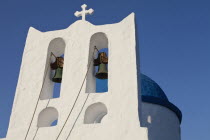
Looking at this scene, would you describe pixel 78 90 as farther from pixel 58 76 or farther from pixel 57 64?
pixel 57 64

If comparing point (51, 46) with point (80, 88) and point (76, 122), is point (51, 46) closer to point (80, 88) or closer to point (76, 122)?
point (80, 88)

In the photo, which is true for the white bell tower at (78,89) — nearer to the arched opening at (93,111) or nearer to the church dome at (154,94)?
the arched opening at (93,111)

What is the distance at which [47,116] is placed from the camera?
6715mm

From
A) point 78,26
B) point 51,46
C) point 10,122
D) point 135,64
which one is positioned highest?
point 78,26

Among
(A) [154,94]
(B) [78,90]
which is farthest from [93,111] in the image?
(A) [154,94]

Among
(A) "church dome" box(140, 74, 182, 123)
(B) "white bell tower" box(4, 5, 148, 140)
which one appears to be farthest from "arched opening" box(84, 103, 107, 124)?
(A) "church dome" box(140, 74, 182, 123)

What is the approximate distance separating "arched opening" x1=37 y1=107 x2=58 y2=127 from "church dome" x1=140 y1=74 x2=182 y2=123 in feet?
12.9

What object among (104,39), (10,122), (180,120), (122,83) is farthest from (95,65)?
(180,120)

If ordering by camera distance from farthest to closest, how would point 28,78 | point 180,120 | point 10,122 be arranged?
point 180,120 → point 28,78 → point 10,122

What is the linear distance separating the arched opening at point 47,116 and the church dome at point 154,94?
3.92 metres

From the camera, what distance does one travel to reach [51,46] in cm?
746

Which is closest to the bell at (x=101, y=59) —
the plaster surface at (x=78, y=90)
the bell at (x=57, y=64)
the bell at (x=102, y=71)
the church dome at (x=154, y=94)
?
the bell at (x=102, y=71)

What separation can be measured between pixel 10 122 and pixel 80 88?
162cm

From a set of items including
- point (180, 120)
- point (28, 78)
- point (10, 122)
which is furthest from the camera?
point (180, 120)
